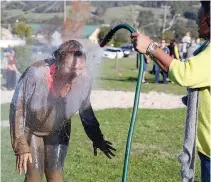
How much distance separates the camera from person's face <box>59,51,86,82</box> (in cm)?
339

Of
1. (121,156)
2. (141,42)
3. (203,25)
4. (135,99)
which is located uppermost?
(203,25)

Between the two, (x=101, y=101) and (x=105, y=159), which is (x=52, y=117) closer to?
(x=105, y=159)

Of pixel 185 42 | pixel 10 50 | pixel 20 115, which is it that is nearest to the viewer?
pixel 20 115

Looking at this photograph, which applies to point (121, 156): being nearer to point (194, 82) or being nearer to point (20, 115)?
point (20, 115)

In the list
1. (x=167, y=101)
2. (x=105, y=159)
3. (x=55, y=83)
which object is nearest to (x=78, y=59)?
(x=55, y=83)

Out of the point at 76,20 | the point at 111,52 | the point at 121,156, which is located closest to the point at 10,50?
the point at 111,52

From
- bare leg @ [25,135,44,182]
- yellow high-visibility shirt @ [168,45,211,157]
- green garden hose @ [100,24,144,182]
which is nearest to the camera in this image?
yellow high-visibility shirt @ [168,45,211,157]

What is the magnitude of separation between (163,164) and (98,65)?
2.74 metres

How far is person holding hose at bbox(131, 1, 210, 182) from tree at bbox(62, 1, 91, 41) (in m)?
1.01

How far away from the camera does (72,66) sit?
11.1 feet

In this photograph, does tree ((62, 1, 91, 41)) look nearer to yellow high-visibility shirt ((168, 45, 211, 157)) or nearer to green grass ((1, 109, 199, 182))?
green grass ((1, 109, 199, 182))

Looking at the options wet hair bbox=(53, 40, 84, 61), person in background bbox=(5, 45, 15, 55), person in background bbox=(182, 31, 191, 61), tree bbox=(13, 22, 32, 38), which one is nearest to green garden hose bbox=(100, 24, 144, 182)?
wet hair bbox=(53, 40, 84, 61)

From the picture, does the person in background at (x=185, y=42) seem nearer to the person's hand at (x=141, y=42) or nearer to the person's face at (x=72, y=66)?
the person's face at (x=72, y=66)

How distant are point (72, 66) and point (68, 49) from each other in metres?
0.12
